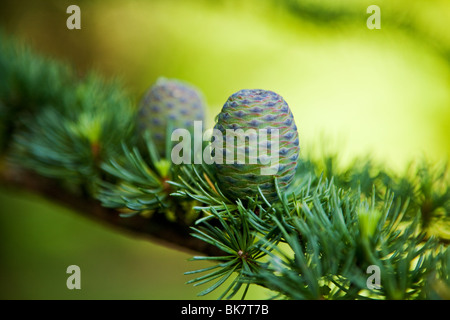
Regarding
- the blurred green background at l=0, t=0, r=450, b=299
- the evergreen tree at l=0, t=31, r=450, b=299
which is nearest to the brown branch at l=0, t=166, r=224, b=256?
the evergreen tree at l=0, t=31, r=450, b=299

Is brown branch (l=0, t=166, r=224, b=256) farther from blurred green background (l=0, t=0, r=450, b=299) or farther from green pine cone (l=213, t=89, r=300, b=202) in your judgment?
blurred green background (l=0, t=0, r=450, b=299)

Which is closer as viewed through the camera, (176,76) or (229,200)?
(229,200)

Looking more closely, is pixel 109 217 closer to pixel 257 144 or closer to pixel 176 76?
pixel 257 144

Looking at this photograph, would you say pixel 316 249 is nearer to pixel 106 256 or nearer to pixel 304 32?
pixel 304 32

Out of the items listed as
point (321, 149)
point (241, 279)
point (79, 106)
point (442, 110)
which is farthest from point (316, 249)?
point (442, 110)

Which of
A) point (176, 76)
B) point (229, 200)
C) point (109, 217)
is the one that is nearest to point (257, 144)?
point (229, 200)

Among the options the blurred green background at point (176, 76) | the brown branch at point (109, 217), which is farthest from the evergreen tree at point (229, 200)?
A: the blurred green background at point (176, 76)
